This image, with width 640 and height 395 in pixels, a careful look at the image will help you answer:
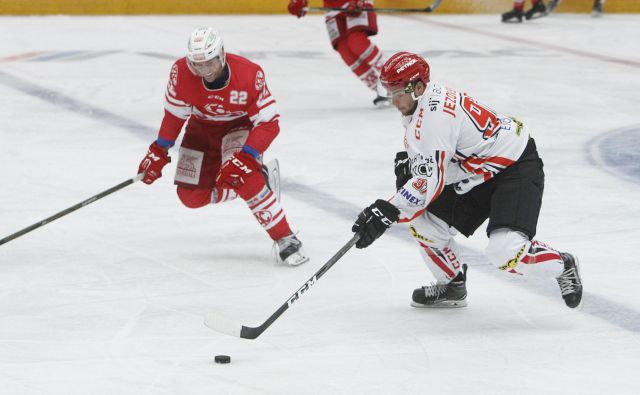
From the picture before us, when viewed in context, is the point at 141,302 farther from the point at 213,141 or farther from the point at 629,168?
the point at 629,168

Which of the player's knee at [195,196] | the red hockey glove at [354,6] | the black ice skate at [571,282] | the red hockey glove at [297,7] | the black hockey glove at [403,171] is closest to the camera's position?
the black ice skate at [571,282]

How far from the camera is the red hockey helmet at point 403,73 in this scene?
321 centimetres

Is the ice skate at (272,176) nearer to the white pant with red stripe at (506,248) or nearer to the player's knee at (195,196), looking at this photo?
the player's knee at (195,196)

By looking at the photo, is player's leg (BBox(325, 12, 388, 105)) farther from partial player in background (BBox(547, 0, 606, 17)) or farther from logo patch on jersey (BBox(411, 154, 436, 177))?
partial player in background (BBox(547, 0, 606, 17))

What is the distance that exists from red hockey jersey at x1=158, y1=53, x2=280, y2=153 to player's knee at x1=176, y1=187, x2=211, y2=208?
0.31 metres

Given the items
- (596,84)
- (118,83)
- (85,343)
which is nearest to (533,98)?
(596,84)

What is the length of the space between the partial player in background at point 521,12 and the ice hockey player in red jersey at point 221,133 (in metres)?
8.19

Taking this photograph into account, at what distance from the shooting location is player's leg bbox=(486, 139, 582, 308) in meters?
3.28

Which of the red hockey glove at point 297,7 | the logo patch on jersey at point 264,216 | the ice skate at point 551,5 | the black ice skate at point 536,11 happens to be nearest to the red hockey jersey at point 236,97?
the logo patch on jersey at point 264,216

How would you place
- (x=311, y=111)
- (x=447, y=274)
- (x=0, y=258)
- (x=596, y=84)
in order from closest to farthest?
(x=447, y=274)
(x=0, y=258)
(x=311, y=111)
(x=596, y=84)

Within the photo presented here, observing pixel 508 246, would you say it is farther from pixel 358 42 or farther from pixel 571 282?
pixel 358 42

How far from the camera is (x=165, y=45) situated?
382 inches

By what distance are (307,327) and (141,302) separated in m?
0.59

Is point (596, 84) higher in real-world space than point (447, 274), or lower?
lower
